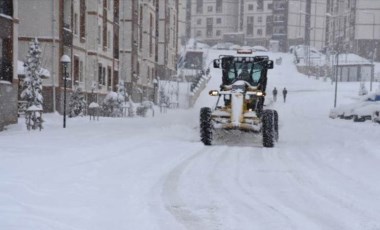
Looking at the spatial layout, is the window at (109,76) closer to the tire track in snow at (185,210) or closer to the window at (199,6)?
the tire track in snow at (185,210)

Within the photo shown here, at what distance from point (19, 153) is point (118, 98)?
22.0 meters

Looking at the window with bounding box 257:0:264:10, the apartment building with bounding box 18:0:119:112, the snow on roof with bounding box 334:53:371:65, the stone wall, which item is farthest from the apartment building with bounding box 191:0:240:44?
the stone wall

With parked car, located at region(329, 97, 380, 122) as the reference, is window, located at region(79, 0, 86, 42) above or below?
above

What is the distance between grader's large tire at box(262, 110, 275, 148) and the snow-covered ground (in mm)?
618

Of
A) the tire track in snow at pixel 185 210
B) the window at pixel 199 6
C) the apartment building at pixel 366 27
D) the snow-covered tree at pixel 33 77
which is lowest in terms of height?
the tire track in snow at pixel 185 210

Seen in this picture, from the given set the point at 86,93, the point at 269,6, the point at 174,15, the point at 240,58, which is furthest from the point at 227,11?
the point at 240,58

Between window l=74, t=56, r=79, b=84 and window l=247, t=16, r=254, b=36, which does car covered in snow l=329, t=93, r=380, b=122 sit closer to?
window l=74, t=56, r=79, b=84

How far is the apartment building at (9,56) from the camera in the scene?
2131cm

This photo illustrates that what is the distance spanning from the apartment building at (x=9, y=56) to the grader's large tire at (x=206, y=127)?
9.53 m

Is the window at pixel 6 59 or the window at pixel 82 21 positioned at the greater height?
the window at pixel 82 21

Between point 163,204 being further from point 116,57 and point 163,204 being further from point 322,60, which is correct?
point 322,60

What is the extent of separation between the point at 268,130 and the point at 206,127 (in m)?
1.73

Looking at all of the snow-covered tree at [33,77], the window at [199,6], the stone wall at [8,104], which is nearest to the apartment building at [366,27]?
the window at [199,6]

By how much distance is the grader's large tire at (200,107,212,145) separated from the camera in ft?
49.2
